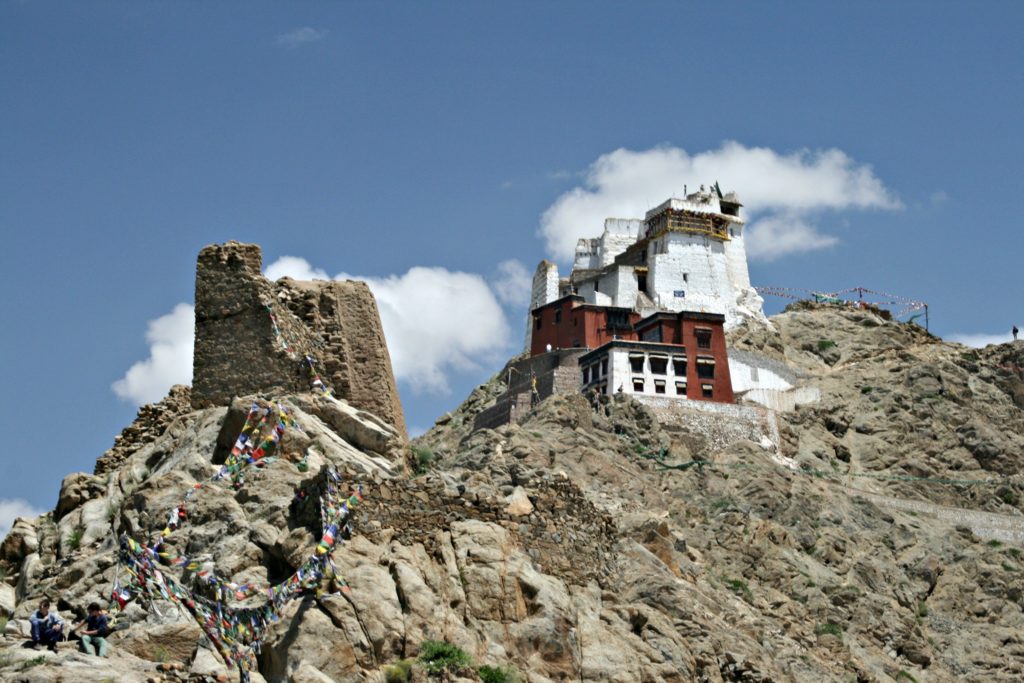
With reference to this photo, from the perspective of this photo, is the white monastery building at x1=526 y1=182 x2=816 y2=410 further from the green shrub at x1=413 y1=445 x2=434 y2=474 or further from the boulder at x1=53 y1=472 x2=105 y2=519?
the boulder at x1=53 y1=472 x2=105 y2=519

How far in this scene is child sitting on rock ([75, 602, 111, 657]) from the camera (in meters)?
27.2

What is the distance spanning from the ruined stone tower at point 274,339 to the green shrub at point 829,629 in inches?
743

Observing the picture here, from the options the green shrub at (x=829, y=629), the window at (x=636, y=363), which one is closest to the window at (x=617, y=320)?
the window at (x=636, y=363)

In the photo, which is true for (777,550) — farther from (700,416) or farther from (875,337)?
(875,337)

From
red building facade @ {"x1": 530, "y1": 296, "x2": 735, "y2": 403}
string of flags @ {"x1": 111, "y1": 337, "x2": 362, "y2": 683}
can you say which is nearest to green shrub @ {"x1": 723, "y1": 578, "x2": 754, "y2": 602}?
string of flags @ {"x1": 111, "y1": 337, "x2": 362, "y2": 683}

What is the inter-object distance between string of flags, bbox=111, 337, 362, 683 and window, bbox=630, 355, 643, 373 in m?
46.8

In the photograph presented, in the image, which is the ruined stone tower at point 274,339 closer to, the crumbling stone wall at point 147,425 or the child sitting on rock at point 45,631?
the crumbling stone wall at point 147,425

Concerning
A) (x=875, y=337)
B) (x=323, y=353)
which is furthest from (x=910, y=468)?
(x=323, y=353)

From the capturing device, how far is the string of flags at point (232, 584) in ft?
96.6

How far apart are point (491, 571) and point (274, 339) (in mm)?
7270

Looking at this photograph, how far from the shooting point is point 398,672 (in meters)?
30.0

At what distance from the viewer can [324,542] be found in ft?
102

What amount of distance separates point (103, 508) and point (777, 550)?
2972cm

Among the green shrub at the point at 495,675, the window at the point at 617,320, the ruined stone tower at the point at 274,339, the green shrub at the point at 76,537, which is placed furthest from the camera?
the window at the point at 617,320
